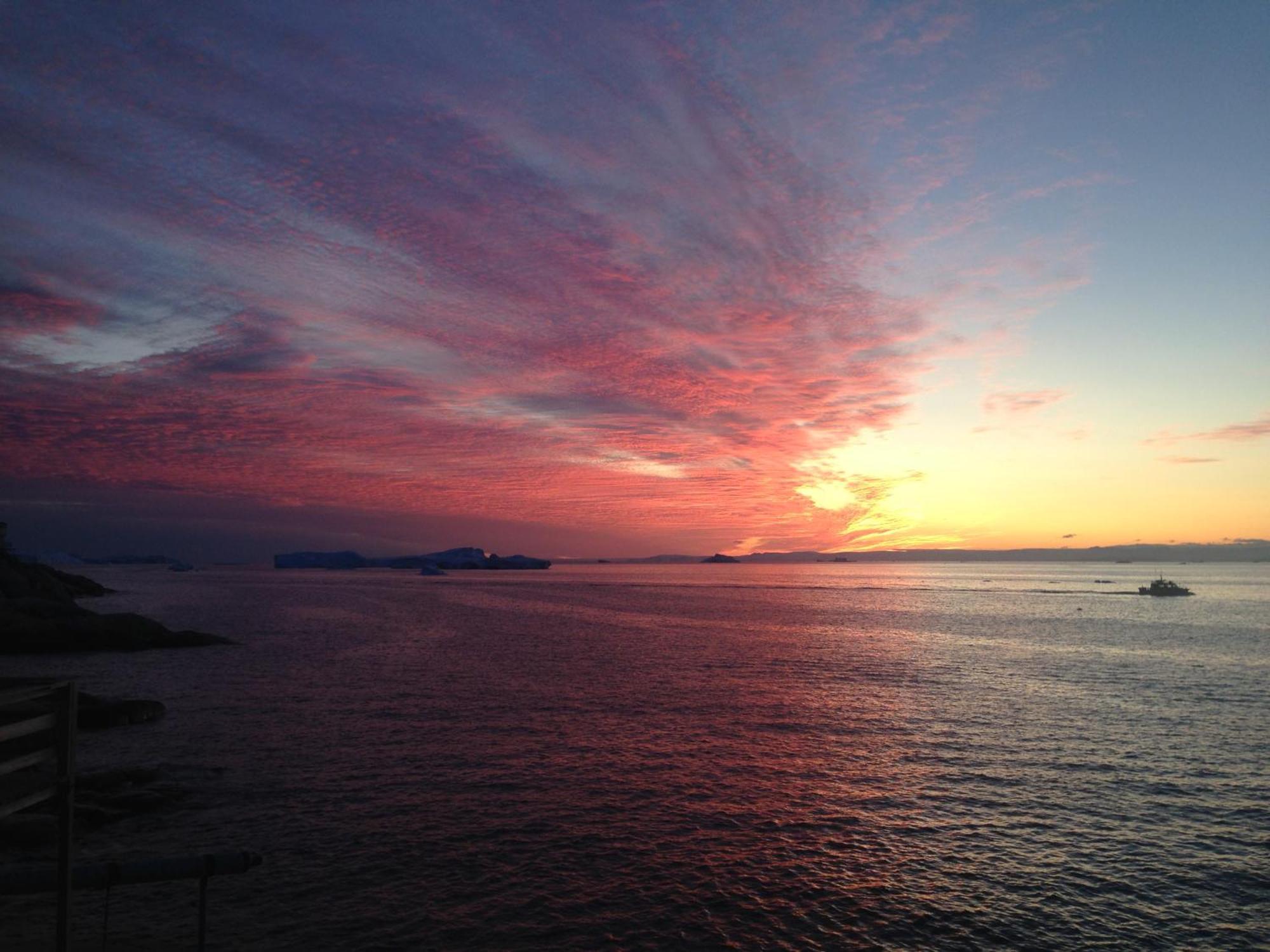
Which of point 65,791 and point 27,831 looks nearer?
point 65,791

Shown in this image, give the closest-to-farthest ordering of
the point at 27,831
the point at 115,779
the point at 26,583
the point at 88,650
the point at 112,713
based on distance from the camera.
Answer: the point at 27,831 < the point at 115,779 < the point at 112,713 < the point at 88,650 < the point at 26,583

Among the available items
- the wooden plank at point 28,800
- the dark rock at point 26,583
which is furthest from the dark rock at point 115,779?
the dark rock at point 26,583

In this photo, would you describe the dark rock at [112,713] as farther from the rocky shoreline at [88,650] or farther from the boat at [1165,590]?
the boat at [1165,590]

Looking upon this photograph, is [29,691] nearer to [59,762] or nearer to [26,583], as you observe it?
[59,762]

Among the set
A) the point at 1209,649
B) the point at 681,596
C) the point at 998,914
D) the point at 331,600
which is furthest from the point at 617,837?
the point at 681,596

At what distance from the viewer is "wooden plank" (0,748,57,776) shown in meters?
9.47

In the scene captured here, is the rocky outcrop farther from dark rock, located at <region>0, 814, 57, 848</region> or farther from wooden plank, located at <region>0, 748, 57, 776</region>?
wooden plank, located at <region>0, 748, 57, 776</region>

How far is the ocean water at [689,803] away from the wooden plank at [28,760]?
298 inches

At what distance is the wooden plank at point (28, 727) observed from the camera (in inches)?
347

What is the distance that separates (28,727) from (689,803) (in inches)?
797

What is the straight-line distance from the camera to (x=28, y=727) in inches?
372

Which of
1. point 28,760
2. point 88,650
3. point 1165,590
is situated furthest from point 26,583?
point 1165,590

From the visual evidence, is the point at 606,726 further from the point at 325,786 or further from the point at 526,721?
the point at 325,786

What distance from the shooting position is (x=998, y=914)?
17.7 metres
